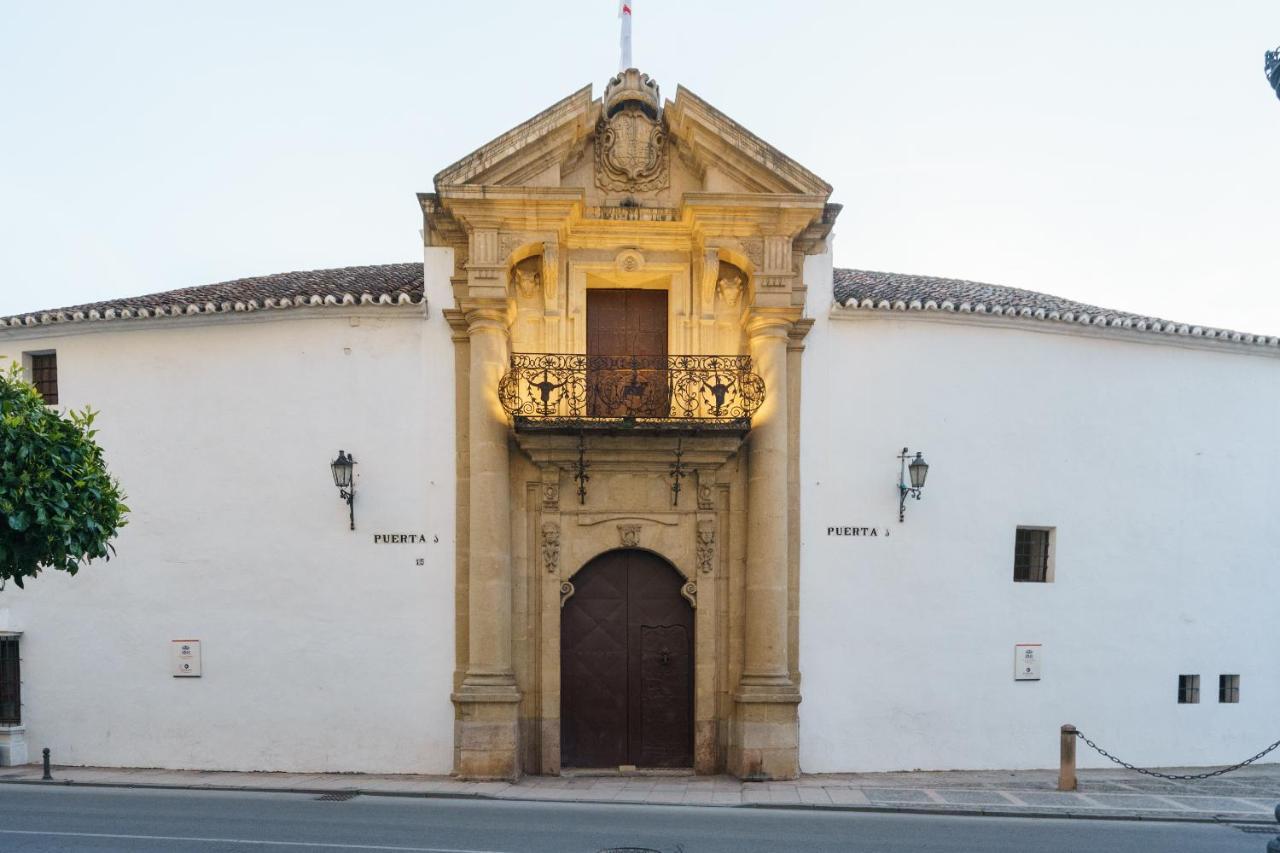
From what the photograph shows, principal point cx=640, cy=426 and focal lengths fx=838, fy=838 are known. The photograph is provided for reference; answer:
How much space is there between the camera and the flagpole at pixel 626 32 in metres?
13.1

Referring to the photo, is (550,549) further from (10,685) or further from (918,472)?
(10,685)

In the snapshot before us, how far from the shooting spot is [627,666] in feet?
39.7

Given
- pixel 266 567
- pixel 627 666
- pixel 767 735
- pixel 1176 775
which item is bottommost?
pixel 1176 775

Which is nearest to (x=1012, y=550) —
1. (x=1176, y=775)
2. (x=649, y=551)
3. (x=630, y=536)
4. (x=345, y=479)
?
(x=1176, y=775)

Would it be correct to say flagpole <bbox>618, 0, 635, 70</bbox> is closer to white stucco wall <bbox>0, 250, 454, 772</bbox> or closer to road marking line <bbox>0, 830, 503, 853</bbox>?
white stucco wall <bbox>0, 250, 454, 772</bbox>

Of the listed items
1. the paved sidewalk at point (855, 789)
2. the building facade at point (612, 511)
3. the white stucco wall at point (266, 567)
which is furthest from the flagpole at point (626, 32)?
the paved sidewalk at point (855, 789)

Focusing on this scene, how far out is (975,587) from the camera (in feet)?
40.3

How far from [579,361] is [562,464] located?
4.93 feet

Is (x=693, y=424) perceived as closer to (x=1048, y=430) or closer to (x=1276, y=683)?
(x=1048, y=430)

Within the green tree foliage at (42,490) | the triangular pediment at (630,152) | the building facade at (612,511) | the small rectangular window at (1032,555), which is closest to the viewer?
the green tree foliage at (42,490)

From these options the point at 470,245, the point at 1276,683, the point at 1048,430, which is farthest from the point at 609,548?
the point at 1276,683

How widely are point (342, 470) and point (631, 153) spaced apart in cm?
616

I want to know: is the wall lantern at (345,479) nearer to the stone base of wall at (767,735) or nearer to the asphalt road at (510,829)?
the asphalt road at (510,829)

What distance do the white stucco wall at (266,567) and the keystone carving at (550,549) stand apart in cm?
137
